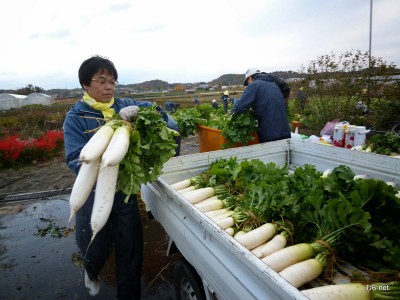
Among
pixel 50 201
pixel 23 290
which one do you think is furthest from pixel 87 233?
pixel 50 201

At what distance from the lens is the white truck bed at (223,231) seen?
4.46 ft

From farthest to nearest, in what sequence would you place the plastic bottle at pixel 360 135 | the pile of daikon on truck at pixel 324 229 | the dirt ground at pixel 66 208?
the plastic bottle at pixel 360 135 < the dirt ground at pixel 66 208 < the pile of daikon on truck at pixel 324 229

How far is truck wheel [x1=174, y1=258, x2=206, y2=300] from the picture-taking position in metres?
2.28

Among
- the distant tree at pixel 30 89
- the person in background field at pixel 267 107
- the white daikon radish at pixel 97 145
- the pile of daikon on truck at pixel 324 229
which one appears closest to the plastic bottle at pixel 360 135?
the person in background field at pixel 267 107

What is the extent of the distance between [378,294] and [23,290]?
391cm

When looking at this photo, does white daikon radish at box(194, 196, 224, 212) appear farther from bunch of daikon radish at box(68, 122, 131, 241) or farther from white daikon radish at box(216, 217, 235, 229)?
bunch of daikon radish at box(68, 122, 131, 241)

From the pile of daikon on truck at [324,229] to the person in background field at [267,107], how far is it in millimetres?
1703

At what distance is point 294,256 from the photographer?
5.75 ft

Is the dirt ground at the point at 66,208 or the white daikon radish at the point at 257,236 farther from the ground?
the white daikon radish at the point at 257,236

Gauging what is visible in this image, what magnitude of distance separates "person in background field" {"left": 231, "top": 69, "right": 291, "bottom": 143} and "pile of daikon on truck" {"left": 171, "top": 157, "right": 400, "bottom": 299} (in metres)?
1.70

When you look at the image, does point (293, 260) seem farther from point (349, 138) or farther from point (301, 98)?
point (301, 98)

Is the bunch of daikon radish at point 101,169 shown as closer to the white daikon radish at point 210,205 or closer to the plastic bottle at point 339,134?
the white daikon radish at point 210,205

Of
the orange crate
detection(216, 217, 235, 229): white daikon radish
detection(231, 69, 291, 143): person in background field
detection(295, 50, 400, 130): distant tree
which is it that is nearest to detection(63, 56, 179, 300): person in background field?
detection(216, 217, 235, 229): white daikon radish

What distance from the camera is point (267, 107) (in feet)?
13.8
